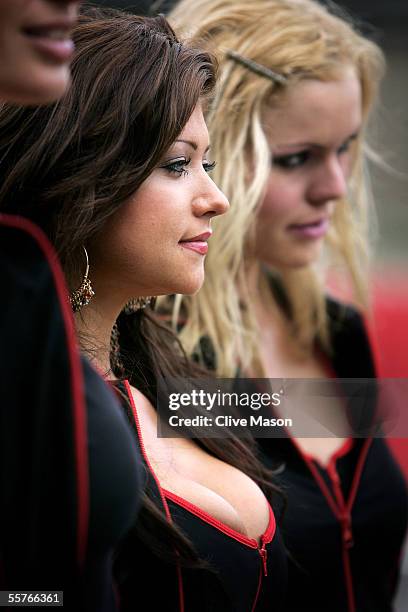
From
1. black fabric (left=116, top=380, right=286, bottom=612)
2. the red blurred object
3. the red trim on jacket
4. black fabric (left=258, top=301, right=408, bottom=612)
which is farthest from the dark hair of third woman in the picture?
the red blurred object

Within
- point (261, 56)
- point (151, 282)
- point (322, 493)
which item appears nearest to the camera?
point (151, 282)

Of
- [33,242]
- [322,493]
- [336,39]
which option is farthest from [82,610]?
[336,39]

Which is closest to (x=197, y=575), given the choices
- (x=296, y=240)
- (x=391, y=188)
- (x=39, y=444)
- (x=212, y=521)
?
(x=212, y=521)

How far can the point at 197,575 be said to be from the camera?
1301 mm

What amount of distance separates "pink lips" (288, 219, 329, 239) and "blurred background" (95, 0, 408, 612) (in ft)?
1.36

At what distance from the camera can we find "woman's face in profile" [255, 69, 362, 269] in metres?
2.14

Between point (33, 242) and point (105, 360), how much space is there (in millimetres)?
663

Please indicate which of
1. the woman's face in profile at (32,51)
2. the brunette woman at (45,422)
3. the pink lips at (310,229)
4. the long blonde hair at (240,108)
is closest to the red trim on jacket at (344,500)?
the long blonde hair at (240,108)

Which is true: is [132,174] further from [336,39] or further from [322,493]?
[336,39]

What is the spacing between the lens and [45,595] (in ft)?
2.86

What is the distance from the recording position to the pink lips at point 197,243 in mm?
1410

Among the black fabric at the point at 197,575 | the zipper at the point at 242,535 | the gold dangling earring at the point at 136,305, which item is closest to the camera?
the black fabric at the point at 197,575

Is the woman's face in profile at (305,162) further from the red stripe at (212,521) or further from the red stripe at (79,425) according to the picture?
the red stripe at (79,425)

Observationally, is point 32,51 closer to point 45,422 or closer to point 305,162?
point 45,422
